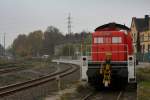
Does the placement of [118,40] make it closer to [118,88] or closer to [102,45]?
[102,45]

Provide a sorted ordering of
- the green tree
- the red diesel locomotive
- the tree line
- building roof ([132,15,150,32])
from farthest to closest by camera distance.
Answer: the green tree → the tree line → building roof ([132,15,150,32]) → the red diesel locomotive

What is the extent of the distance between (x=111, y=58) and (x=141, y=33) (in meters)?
65.4

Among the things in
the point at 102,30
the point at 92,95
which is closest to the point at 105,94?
the point at 92,95

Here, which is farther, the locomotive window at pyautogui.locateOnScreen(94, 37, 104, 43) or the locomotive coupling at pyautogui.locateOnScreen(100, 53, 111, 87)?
the locomotive window at pyautogui.locateOnScreen(94, 37, 104, 43)

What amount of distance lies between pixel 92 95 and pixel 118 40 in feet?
12.7

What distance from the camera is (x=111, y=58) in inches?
749

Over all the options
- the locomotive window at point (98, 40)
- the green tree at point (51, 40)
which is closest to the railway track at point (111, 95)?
the locomotive window at point (98, 40)

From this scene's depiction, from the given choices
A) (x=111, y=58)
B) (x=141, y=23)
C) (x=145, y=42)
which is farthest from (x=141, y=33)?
(x=111, y=58)

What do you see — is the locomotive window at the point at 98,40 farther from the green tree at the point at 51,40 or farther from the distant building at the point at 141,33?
the green tree at the point at 51,40

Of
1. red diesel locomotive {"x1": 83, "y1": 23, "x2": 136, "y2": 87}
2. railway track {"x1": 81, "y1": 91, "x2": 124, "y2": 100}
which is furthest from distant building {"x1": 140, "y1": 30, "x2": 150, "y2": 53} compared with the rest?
railway track {"x1": 81, "y1": 91, "x2": 124, "y2": 100}

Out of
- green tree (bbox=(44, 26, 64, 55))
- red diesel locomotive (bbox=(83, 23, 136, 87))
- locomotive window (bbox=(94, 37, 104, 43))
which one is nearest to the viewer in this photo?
red diesel locomotive (bbox=(83, 23, 136, 87))

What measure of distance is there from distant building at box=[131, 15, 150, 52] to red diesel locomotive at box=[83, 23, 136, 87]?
55910 millimetres

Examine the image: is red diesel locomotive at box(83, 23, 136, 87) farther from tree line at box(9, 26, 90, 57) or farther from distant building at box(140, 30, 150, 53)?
tree line at box(9, 26, 90, 57)

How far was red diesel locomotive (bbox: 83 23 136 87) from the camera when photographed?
711 inches
